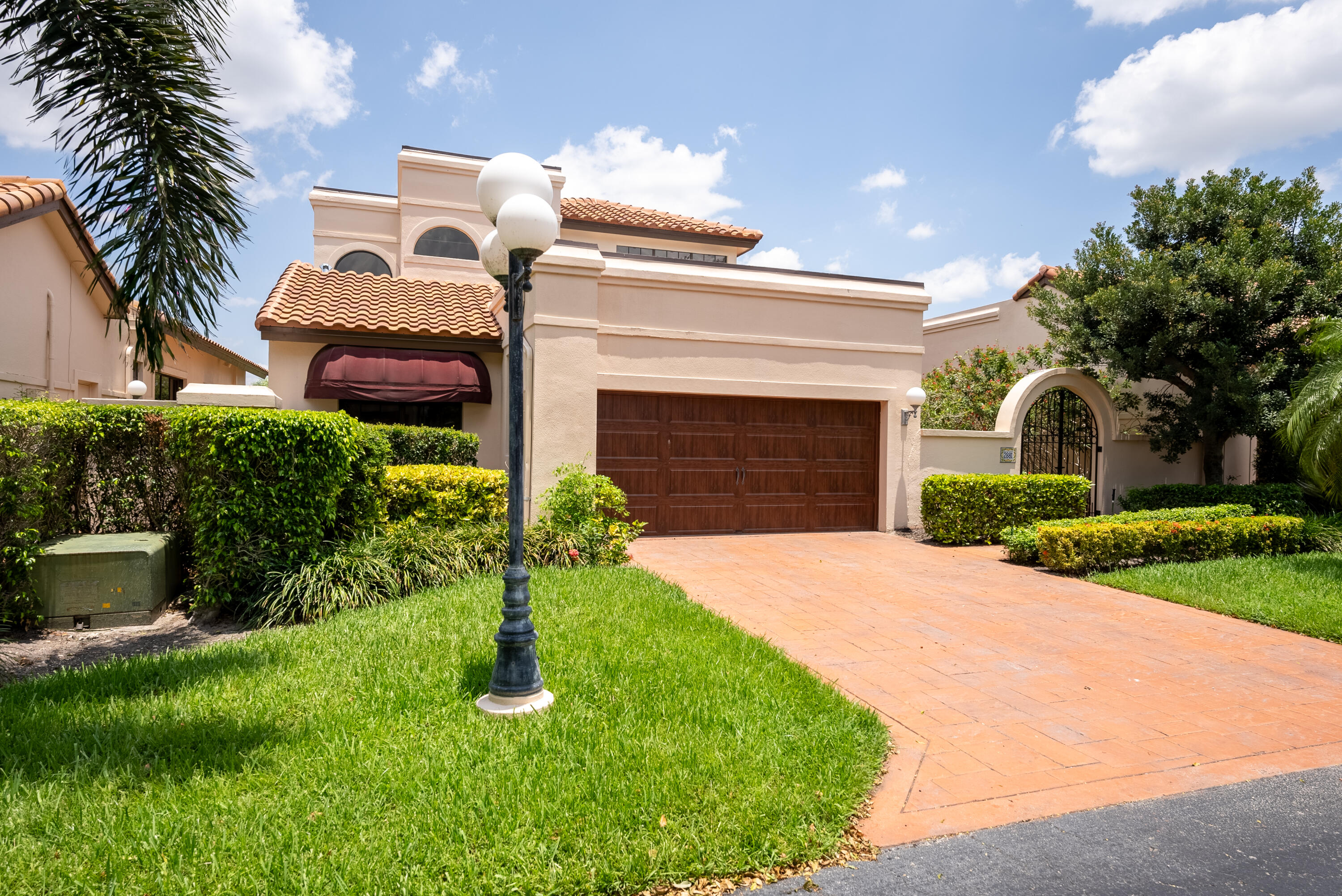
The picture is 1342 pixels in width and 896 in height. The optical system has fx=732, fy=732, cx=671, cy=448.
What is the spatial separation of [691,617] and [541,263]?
726cm

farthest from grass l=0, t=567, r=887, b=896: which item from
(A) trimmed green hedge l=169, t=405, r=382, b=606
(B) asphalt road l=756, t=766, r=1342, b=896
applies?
(A) trimmed green hedge l=169, t=405, r=382, b=606

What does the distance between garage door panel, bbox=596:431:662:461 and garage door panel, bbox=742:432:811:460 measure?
1789 millimetres

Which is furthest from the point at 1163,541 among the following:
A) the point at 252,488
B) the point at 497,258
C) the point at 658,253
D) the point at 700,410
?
the point at 658,253

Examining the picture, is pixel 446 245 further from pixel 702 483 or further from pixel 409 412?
pixel 702 483

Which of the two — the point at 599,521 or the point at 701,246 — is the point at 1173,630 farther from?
the point at 701,246

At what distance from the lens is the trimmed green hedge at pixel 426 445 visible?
39.2 feet

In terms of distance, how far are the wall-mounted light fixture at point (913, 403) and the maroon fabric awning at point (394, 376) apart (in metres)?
8.11

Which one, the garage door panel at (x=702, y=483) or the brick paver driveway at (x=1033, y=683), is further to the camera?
the garage door panel at (x=702, y=483)

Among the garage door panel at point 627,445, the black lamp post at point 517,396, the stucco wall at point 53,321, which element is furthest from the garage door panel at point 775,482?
the stucco wall at point 53,321

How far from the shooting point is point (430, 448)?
12.2 metres

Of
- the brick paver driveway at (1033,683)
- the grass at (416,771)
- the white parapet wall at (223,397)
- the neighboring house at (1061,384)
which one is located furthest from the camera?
the neighboring house at (1061,384)

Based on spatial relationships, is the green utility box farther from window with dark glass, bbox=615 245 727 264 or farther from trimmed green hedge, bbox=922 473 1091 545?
window with dark glass, bbox=615 245 727 264

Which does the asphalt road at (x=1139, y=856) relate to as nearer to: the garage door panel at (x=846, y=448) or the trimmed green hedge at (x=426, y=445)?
the trimmed green hedge at (x=426, y=445)

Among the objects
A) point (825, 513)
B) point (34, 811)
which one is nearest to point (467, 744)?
point (34, 811)
